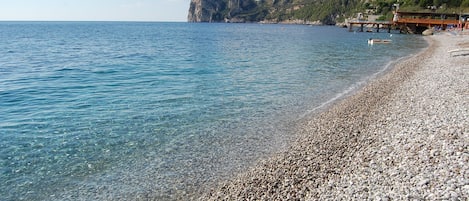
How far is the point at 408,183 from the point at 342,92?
15.4 meters

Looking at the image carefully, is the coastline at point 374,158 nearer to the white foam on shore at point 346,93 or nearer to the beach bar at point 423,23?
the white foam on shore at point 346,93

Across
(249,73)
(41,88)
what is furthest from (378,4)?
(41,88)

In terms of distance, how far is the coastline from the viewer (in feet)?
27.9

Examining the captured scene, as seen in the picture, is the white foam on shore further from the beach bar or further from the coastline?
the beach bar

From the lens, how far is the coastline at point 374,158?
8500mm

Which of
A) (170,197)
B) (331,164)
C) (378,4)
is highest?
(378,4)

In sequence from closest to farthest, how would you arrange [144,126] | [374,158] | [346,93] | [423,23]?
1. [374,158]
2. [144,126]
3. [346,93]
4. [423,23]

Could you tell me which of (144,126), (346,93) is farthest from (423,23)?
(144,126)

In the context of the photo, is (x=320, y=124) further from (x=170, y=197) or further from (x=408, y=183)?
(x=170, y=197)

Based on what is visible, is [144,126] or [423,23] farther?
[423,23]

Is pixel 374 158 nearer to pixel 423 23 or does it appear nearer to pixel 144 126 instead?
pixel 144 126

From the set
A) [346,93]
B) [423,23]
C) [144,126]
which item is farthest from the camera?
[423,23]

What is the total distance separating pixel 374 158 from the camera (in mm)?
10578

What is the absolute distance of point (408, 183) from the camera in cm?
852
